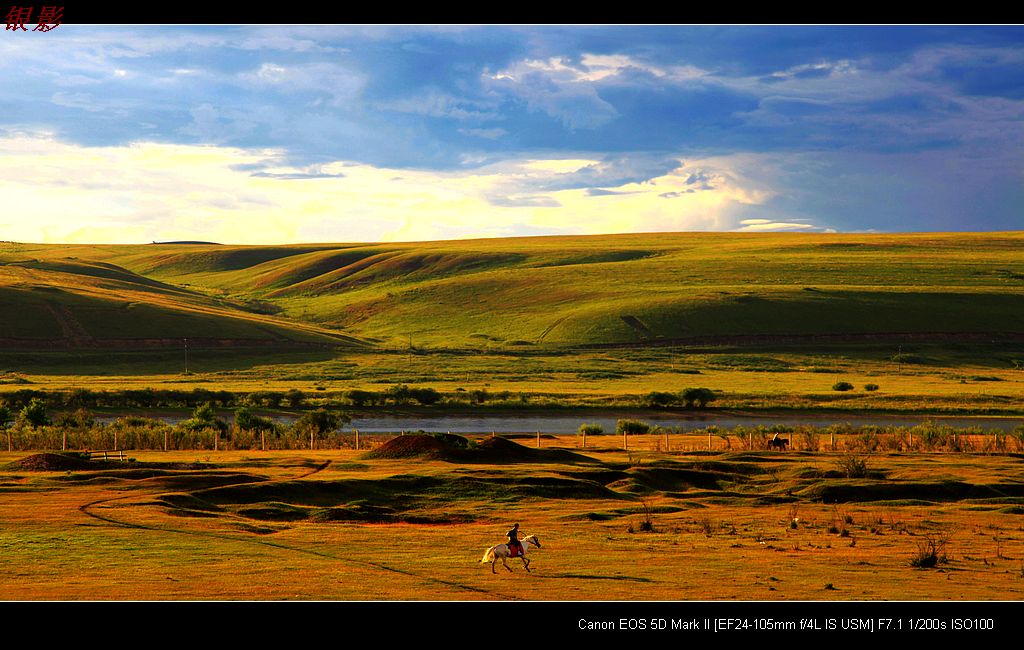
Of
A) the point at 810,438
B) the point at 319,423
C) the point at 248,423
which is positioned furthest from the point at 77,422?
the point at 810,438

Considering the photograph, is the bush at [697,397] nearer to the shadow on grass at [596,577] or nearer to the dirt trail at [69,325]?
the shadow on grass at [596,577]

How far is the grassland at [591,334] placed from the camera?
102 meters

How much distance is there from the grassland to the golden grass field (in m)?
41.9

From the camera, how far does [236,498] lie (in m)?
36.9

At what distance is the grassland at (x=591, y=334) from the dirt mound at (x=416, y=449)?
37.5 meters

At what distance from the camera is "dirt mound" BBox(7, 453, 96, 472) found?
42.8 meters

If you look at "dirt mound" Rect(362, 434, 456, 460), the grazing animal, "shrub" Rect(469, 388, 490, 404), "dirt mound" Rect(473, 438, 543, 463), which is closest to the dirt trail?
"shrub" Rect(469, 388, 490, 404)

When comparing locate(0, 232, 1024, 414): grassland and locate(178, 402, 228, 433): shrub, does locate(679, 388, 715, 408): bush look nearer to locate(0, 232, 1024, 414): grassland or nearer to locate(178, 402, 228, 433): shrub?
locate(0, 232, 1024, 414): grassland

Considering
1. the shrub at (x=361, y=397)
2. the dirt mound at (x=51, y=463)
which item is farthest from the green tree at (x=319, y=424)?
the shrub at (x=361, y=397)

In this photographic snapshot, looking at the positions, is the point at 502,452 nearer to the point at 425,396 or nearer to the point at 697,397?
the point at 425,396

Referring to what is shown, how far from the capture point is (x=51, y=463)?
4300cm
